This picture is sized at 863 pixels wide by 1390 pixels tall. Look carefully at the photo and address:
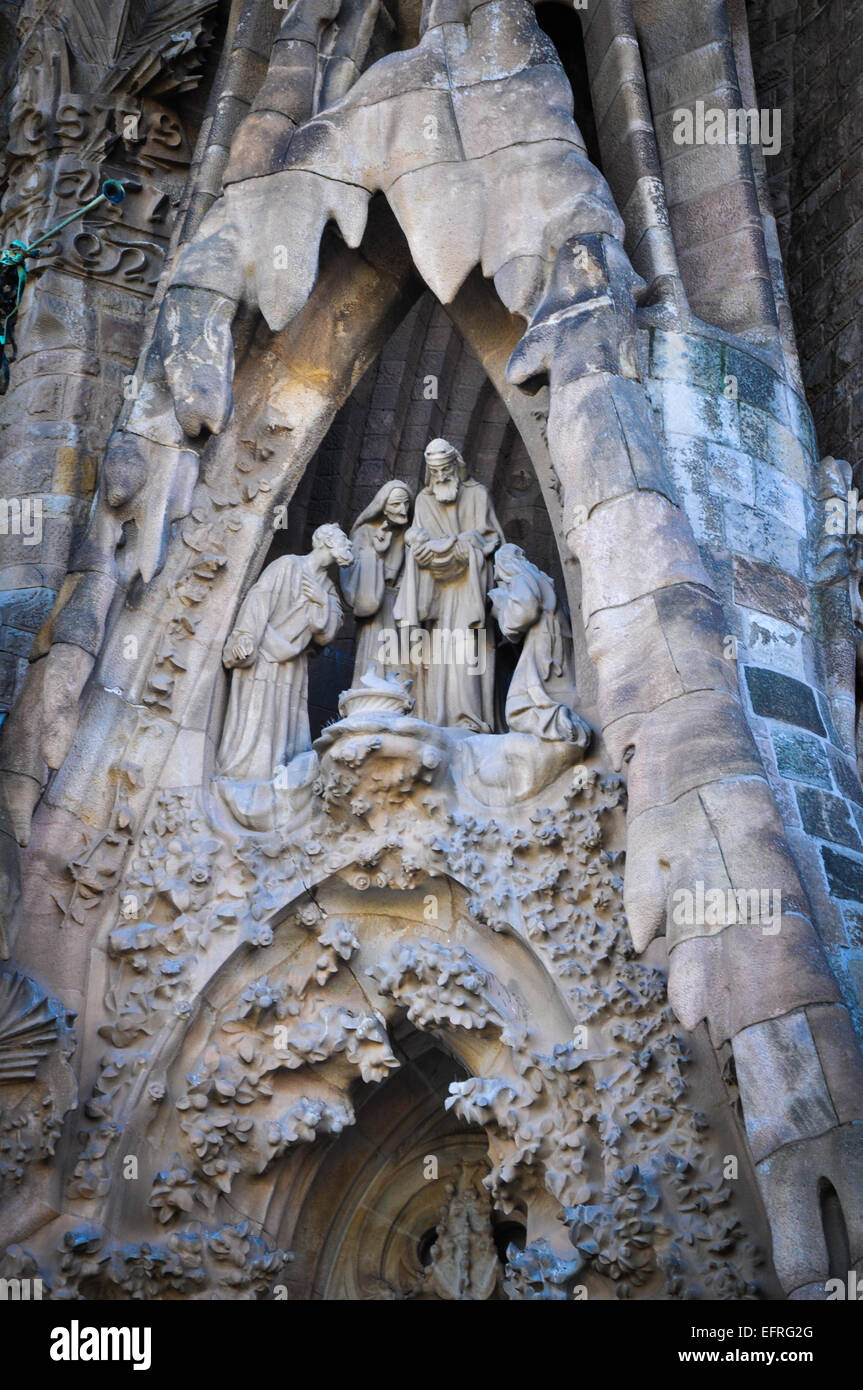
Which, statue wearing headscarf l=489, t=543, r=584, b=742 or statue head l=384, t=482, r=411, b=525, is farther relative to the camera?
statue head l=384, t=482, r=411, b=525

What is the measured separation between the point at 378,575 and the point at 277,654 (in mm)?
572

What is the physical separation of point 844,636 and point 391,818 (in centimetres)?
201

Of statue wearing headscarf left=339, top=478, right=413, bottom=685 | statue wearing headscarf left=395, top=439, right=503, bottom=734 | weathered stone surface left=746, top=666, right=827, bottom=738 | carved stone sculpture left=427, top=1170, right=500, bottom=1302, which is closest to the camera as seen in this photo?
weathered stone surface left=746, top=666, right=827, bottom=738

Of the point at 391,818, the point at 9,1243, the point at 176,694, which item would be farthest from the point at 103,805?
the point at 9,1243

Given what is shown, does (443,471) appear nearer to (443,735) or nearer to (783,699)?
(443,735)

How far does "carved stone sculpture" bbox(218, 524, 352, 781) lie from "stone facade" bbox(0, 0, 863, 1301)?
2cm

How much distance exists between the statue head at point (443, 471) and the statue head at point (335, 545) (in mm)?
450

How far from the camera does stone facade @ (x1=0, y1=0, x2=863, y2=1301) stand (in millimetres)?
7250

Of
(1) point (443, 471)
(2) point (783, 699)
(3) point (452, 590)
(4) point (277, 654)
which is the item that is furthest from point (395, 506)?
(2) point (783, 699)

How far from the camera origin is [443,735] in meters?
8.41

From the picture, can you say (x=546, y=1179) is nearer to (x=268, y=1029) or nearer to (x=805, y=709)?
(x=268, y=1029)

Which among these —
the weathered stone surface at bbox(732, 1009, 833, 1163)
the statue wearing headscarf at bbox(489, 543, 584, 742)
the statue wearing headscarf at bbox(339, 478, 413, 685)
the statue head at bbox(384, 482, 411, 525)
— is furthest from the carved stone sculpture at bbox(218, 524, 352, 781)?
the weathered stone surface at bbox(732, 1009, 833, 1163)

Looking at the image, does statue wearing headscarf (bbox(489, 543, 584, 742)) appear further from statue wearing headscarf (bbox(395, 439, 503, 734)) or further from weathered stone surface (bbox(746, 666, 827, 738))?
weathered stone surface (bbox(746, 666, 827, 738))

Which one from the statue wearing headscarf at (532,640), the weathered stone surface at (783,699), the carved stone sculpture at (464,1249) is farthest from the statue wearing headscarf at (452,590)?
the carved stone sculpture at (464,1249)
